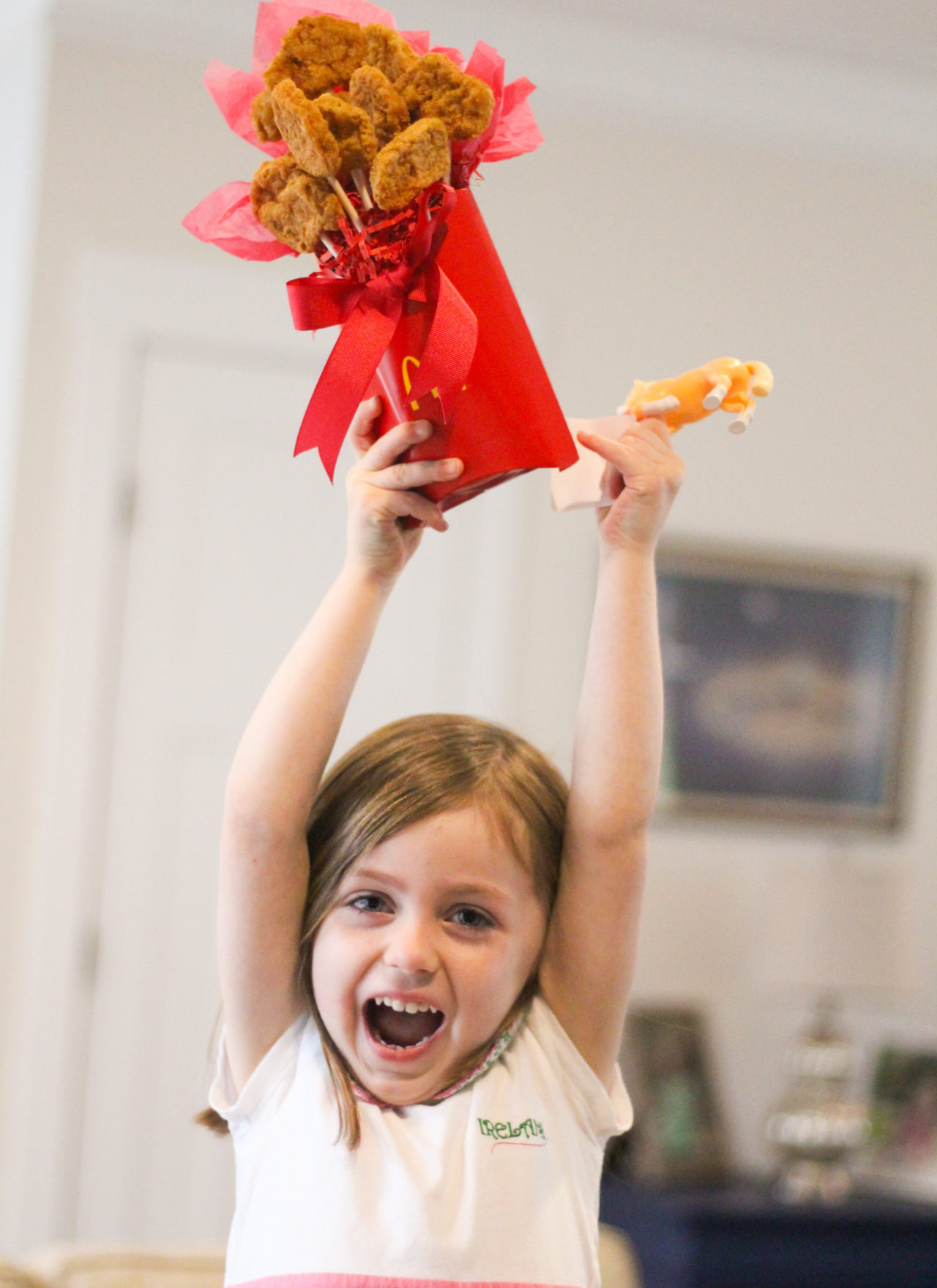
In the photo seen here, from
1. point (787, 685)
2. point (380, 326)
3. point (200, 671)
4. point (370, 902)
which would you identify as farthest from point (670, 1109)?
point (380, 326)

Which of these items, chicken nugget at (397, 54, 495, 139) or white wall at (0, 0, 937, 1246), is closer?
chicken nugget at (397, 54, 495, 139)

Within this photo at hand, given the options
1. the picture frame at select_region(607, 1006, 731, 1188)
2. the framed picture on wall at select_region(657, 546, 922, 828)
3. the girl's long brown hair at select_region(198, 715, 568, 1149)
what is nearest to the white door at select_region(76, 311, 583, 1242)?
the framed picture on wall at select_region(657, 546, 922, 828)

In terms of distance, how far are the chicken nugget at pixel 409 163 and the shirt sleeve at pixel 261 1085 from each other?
55 centimetres

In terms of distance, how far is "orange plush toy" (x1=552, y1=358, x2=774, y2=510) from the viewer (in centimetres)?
97

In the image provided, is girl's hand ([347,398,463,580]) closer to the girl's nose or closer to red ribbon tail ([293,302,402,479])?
red ribbon tail ([293,302,402,479])

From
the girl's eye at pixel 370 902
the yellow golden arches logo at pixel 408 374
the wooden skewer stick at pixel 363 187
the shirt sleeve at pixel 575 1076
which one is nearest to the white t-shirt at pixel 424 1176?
the shirt sleeve at pixel 575 1076

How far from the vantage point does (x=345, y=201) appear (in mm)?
902

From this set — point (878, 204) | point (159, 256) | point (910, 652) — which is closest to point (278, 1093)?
point (159, 256)

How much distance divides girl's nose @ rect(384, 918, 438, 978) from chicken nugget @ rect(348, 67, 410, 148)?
1.60 feet

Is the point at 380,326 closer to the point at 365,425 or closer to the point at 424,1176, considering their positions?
the point at 365,425

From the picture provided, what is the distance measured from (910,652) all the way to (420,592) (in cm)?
112

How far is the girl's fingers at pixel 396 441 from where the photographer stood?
0.94m

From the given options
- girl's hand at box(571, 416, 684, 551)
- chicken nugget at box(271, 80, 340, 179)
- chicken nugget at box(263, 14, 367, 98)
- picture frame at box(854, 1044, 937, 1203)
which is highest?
chicken nugget at box(263, 14, 367, 98)

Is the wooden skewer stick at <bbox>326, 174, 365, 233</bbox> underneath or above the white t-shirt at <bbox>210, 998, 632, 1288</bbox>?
above
